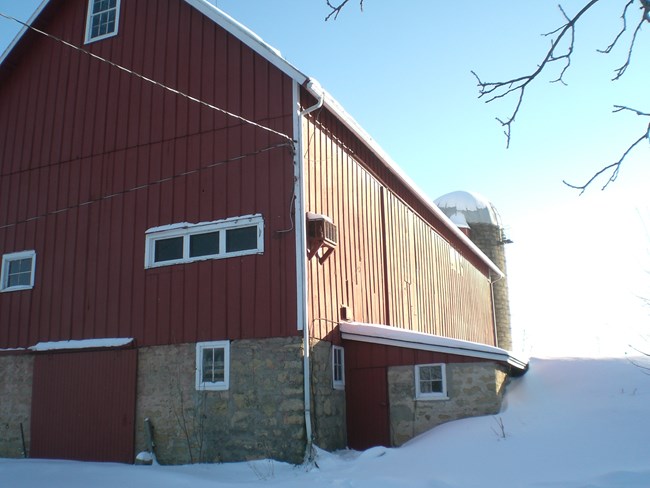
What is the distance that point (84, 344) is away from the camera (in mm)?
12531

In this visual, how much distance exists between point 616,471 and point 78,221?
411 inches

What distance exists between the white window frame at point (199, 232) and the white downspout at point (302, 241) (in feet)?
2.36

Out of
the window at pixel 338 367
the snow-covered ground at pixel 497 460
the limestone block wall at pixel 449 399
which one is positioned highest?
the window at pixel 338 367

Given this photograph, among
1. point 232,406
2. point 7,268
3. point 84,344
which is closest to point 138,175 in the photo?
point 84,344

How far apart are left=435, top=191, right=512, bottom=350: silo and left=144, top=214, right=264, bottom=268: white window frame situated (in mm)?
19800

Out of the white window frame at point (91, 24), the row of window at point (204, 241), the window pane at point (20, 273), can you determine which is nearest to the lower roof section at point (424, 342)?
the row of window at point (204, 241)

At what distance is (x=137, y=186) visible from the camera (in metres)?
12.9

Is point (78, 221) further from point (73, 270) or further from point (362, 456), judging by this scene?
point (362, 456)

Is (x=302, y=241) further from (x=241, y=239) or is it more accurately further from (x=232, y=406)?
(x=232, y=406)

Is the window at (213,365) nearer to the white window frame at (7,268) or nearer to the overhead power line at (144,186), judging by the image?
the overhead power line at (144,186)

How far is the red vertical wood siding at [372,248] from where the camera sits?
1222 centimetres

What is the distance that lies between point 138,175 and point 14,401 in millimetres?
4974

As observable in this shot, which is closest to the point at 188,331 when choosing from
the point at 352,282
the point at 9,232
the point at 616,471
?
the point at 352,282

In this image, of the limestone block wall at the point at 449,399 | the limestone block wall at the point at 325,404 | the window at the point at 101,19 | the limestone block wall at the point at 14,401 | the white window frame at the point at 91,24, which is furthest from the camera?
the window at the point at 101,19
